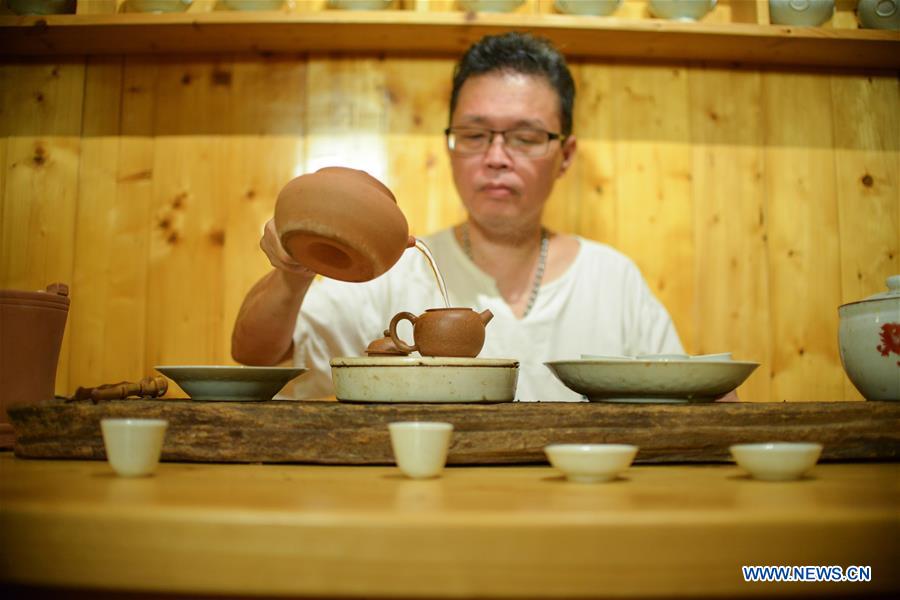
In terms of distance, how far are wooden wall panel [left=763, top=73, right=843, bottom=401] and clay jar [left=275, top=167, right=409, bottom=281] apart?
5.75 ft

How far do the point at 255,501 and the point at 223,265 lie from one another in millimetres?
1786

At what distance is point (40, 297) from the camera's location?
3.28 ft

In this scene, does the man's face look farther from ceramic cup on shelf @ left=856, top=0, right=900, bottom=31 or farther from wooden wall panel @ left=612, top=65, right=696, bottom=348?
ceramic cup on shelf @ left=856, top=0, right=900, bottom=31

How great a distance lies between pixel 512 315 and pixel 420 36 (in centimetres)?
90

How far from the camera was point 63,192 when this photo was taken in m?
2.29

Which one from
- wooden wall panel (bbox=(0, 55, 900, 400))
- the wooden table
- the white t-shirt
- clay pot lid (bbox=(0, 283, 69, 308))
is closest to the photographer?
the wooden table

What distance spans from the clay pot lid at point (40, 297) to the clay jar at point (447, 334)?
49 centimetres

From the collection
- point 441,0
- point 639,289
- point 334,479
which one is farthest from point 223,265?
point 334,479

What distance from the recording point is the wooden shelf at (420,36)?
2.02 metres

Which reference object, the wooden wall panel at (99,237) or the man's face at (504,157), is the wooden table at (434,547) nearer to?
the man's face at (504,157)

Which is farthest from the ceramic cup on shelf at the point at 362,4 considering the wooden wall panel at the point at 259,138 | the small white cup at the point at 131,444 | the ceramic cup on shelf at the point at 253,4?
the small white cup at the point at 131,444

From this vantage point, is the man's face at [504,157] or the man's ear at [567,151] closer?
the man's face at [504,157]

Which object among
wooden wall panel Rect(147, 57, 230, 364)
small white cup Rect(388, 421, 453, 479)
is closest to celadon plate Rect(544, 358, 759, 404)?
small white cup Rect(388, 421, 453, 479)

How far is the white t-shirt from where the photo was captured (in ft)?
5.79
